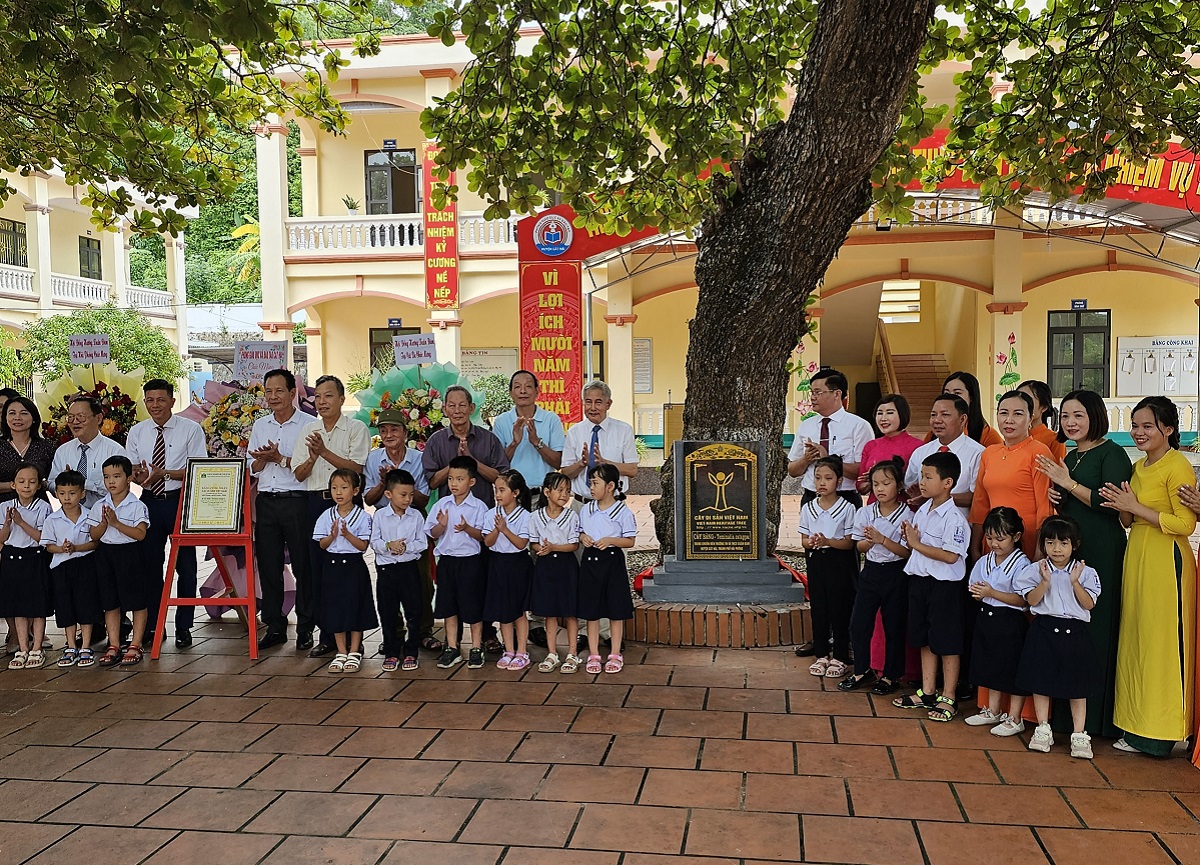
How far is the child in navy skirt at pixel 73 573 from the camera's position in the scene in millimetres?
5527

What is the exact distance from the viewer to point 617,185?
688cm


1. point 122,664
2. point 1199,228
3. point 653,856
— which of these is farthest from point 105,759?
point 1199,228

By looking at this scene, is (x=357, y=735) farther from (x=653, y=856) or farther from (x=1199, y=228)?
(x=1199, y=228)

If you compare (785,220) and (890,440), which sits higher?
(785,220)

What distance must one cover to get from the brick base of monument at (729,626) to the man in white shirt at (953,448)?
118cm

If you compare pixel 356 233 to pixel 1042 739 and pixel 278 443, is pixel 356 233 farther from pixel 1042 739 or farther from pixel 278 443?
pixel 1042 739

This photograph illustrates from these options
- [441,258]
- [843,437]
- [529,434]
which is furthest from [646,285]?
[843,437]

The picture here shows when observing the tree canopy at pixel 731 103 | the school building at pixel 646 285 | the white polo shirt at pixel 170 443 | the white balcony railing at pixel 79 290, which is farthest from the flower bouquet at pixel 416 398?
the white balcony railing at pixel 79 290

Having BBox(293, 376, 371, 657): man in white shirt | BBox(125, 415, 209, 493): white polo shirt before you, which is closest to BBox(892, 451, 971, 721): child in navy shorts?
BBox(293, 376, 371, 657): man in white shirt

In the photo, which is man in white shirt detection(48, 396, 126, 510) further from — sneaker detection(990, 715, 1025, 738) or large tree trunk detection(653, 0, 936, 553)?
sneaker detection(990, 715, 1025, 738)

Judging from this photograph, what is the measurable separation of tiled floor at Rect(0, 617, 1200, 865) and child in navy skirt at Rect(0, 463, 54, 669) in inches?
19.6

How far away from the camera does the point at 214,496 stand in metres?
5.77

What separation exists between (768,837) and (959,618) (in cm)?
169

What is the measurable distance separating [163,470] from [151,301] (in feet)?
71.3
